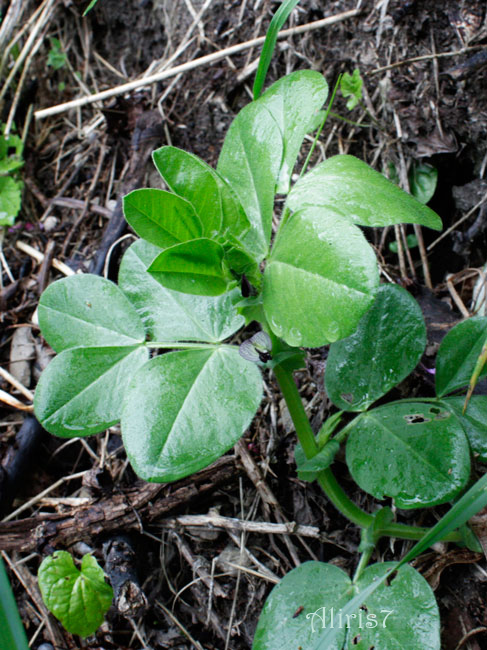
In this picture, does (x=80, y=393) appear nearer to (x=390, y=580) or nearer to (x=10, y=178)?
(x=390, y=580)

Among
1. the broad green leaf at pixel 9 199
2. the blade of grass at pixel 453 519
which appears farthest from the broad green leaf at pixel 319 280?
the broad green leaf at pixel 9 199

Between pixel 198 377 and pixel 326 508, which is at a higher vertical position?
pixel 198 377

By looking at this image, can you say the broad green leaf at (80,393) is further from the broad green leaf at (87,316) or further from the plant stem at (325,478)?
the plant stem at (325,478)

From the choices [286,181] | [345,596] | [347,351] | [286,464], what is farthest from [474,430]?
[286,181]

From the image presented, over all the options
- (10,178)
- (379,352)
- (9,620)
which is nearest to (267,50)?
(379,352)

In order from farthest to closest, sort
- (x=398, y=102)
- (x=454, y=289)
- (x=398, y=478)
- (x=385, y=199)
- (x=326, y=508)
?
1. (x=398, y=102)
2. (x=454, y=289)
3. (x=326, y=508)
4. (x=398, y=478)
5. (x=385, y=199)

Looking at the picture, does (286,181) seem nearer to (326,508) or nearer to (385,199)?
(385,199)
